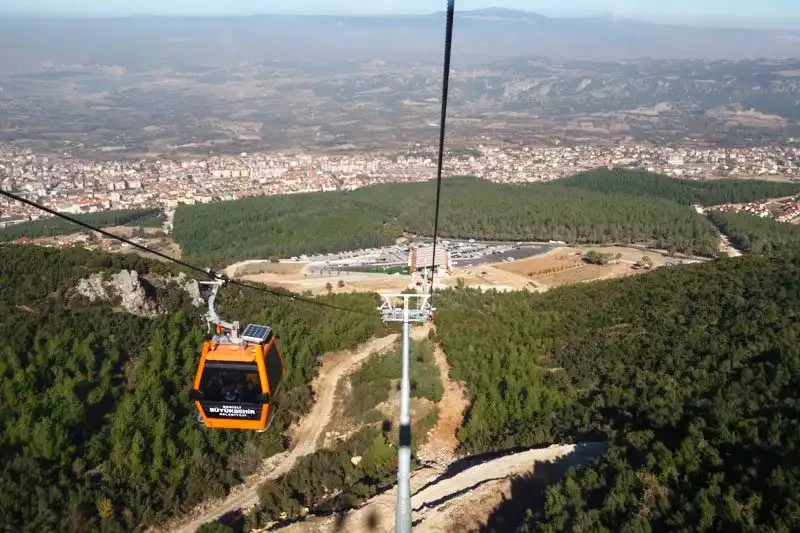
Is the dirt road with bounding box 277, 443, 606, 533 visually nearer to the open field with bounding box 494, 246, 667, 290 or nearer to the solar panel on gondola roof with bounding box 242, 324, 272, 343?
the solar panel on gondola roof with bounding box 242, 324, 272, 343

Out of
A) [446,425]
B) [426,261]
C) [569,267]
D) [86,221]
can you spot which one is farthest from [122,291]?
[86,221]

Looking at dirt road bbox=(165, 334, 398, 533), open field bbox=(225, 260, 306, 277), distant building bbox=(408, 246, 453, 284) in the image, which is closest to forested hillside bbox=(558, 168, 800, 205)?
distant building bbox=(408, 246, 453, 284)

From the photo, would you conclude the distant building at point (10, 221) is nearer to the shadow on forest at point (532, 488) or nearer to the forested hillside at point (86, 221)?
the forested hillside at point (86, 221)

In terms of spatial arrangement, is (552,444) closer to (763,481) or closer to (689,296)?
(763,481)

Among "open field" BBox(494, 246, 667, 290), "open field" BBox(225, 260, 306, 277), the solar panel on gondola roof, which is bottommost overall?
"open field" BBox(225, 260, 306, 277)

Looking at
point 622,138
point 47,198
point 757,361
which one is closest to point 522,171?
point 622,138

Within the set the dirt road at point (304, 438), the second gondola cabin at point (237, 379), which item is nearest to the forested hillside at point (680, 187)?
the dirt road at point (304, 438)
